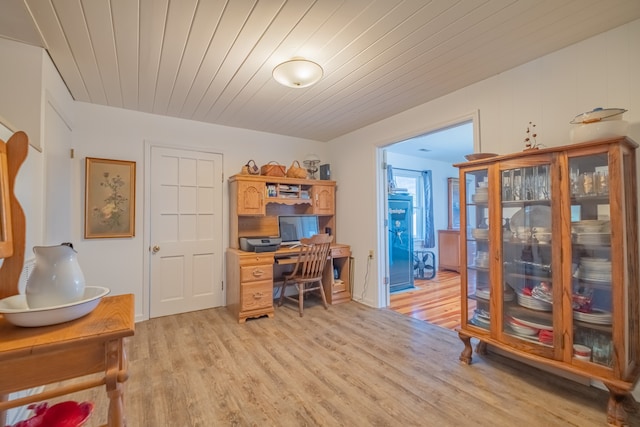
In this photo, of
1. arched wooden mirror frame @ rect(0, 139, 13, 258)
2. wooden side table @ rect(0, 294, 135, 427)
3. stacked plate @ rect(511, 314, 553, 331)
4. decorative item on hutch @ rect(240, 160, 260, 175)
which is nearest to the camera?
wooden side table @ rect(0, 294, 135, 427)

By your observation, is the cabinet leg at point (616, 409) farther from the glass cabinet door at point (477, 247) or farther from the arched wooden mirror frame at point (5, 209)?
the arched wooden mirror frame at point (5, 209)

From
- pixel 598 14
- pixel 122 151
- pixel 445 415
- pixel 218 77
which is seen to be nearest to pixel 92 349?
pixel 445 415

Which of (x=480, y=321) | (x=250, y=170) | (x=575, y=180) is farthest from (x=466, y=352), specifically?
(x=250, y=170)

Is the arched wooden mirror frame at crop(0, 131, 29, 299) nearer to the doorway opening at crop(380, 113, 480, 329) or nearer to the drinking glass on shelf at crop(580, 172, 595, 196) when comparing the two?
the drinking glass on shelf at crop(580, 172, 595, 196)

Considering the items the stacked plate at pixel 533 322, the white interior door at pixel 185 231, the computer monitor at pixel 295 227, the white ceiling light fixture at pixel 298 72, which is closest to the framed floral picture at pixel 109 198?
the white interior door at pixel 185 231

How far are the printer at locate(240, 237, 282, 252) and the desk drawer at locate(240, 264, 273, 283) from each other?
0.20 metres

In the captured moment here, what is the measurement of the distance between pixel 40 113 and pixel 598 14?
3.69 m

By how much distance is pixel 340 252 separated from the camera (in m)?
3.94

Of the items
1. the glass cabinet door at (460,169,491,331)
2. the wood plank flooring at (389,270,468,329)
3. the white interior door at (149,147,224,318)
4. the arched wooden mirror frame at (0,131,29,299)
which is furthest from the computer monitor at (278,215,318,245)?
the arched wooden mirror frame at (0,131,29,299)

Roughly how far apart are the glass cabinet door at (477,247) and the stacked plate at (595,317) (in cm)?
54

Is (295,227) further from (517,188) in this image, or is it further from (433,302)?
(517,188)

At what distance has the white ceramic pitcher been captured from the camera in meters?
1.04

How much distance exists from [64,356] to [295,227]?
10.3 feet

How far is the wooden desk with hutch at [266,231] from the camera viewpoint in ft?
10.6
